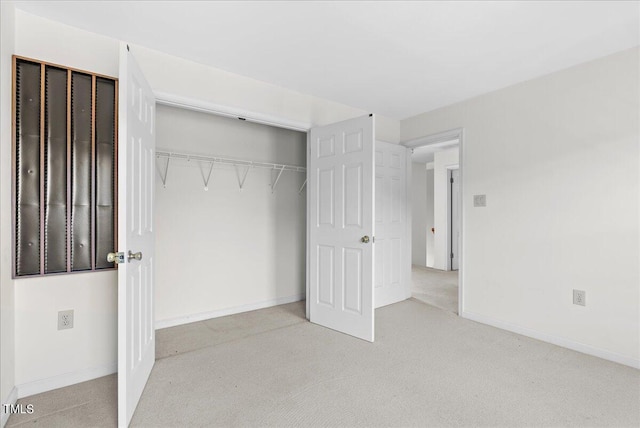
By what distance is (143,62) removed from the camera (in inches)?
99.0

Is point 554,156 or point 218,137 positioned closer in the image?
point 554,156

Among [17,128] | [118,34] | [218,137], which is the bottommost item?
[17,128]

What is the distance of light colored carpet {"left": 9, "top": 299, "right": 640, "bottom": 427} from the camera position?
1819mm

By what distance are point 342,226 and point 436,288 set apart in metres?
2.61

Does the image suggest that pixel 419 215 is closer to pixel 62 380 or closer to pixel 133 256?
pixel 133 256

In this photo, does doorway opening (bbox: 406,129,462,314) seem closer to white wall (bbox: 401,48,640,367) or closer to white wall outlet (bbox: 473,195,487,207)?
white wall (bbox: 401,48,640,367)

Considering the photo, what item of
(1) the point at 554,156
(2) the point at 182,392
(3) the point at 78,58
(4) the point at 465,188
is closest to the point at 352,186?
(4) the point at 465,188

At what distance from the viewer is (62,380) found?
7.02ft

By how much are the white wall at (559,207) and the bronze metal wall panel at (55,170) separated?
3591 millimetres

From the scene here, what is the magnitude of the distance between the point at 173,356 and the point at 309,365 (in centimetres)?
109

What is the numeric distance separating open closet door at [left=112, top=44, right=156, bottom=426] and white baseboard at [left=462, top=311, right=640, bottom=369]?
10.3ft

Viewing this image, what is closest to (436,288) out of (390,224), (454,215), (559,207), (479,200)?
(390,224)

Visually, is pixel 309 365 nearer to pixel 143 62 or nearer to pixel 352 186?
pixel 352 186

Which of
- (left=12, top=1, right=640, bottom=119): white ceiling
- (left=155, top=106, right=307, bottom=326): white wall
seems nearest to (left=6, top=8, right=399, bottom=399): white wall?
(left=12, top=1, right=640, bottom=119): white ceiling
